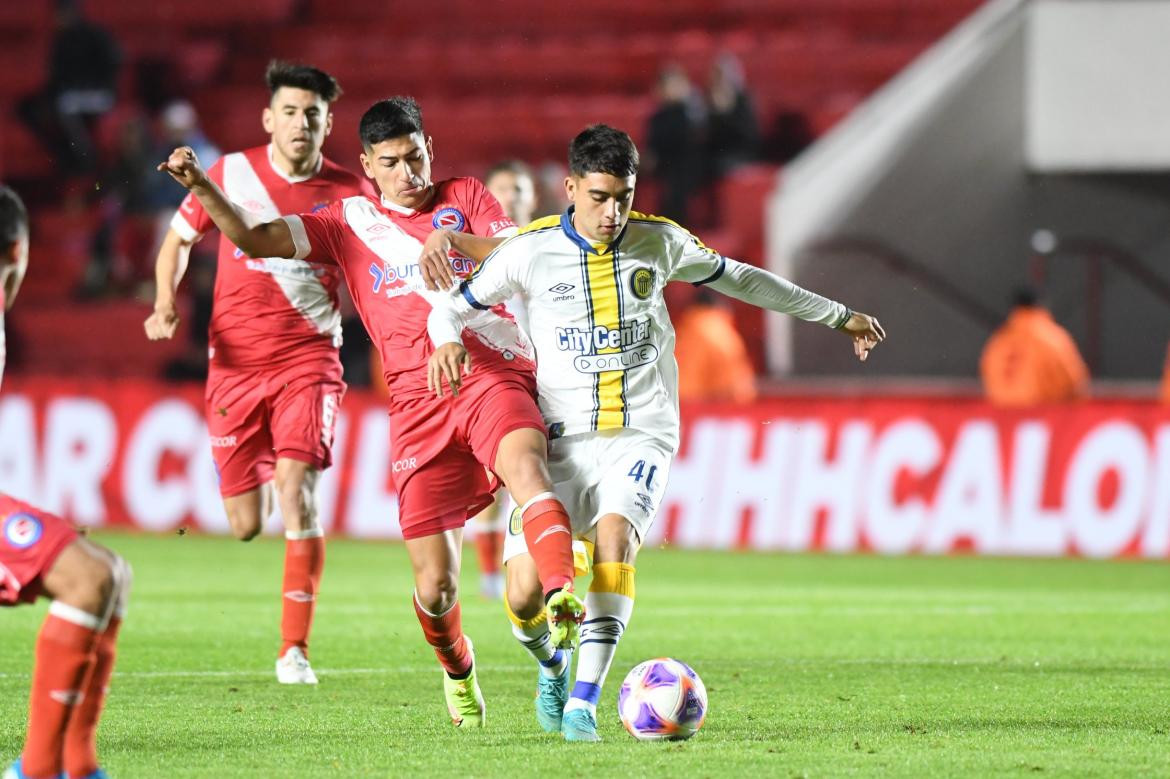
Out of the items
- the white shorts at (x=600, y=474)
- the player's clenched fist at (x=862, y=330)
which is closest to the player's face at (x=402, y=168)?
the white shorts at (x=600, y=474)

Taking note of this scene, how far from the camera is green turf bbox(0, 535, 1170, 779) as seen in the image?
18.9 feet

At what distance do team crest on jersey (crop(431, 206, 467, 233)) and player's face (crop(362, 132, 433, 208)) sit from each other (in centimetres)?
8

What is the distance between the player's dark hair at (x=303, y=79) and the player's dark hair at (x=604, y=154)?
2022 millimetres

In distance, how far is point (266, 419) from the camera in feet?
27.9

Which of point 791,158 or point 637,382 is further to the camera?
point 791,158

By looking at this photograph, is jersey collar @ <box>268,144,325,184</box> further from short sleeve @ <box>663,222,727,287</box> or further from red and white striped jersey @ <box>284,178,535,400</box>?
short sleeve @ <box>663,222,727,287</box>

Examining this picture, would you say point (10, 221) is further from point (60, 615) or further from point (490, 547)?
point (490, 547)

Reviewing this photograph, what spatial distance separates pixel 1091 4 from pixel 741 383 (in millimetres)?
4731

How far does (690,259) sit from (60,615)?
2.70 meters

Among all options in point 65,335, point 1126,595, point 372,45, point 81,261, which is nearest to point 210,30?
point 372,45

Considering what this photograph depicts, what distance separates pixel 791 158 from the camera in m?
21.3

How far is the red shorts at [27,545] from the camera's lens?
4.74m

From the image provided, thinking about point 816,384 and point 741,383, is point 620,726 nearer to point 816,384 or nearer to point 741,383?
point 741,383

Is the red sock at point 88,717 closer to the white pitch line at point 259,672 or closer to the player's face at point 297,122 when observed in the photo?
the white pitch line at point 259,672
